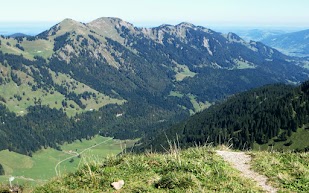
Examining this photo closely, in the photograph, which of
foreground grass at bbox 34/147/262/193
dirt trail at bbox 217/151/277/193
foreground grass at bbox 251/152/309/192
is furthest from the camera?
dirt trail at bbox 217/151/277/193

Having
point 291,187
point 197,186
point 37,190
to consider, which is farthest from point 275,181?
point 37,190

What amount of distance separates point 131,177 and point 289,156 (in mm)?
12110

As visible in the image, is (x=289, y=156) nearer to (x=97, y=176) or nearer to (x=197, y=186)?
(x=197, y=186)

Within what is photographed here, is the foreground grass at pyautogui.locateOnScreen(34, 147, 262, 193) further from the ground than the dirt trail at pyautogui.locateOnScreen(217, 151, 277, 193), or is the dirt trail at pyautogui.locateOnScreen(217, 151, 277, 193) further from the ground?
the foreground grass at pyautogui.locateOnScreen(34, 147, 262, 193)

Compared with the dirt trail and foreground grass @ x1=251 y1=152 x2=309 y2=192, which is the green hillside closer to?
foreground grass @ x1=251 y1=152 x2=309 y2=192

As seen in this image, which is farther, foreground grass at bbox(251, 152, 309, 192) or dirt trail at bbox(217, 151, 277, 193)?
dirt trail at bbox(217, 151, 277, 193)

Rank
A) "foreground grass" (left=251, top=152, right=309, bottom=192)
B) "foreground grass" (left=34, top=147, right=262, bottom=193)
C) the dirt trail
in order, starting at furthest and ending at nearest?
the dirt trail, "foreground grass" (left=251, top=152, right=309, bottom=192), "foreground grass" (left=34, top=147, right=262, bottom=193)

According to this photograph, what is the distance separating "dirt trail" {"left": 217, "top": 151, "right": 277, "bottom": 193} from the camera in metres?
20.5

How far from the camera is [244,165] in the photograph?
24.2 m

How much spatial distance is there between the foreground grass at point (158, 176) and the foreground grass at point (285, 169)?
1.89 meters

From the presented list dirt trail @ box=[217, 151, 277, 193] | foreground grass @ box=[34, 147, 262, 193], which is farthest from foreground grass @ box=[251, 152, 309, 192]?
foreground grass @ box=[34, 147, 262, 193]

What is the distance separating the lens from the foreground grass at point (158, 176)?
64.7ft

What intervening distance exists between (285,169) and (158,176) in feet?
28.2

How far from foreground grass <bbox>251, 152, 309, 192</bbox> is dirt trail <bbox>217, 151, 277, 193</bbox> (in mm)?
402
